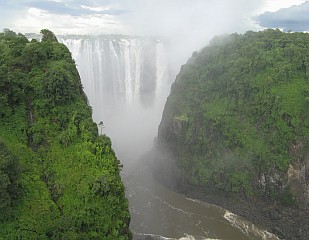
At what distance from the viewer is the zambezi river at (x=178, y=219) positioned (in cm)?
2728

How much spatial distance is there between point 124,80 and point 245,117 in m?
22.2

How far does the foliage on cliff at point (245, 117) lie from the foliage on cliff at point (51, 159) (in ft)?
47.5

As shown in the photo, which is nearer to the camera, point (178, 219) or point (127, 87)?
point (178, 219)

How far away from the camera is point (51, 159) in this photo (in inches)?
717

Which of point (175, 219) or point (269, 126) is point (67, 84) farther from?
point (269, 126)

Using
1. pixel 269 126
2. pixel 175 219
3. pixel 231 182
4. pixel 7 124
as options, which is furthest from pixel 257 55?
pixel 7 124

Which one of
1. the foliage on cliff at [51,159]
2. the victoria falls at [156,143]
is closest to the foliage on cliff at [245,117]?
the victoria falls at [156,143]

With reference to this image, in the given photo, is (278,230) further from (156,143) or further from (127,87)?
(127,87)

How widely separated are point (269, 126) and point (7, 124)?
66.3 feet

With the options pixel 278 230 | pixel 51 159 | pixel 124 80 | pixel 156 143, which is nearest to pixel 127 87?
pixel 124 80

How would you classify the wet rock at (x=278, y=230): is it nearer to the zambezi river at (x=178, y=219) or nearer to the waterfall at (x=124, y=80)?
the zambezi river at (x=178, y=219)

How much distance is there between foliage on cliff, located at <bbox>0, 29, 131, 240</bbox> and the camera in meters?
15.3

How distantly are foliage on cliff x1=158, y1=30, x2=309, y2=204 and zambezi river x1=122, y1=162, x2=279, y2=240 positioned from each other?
2.17 metres

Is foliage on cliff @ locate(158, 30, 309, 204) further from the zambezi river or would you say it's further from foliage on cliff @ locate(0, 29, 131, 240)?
foliage on cliff @ locate(0, 29, 131, 240)
